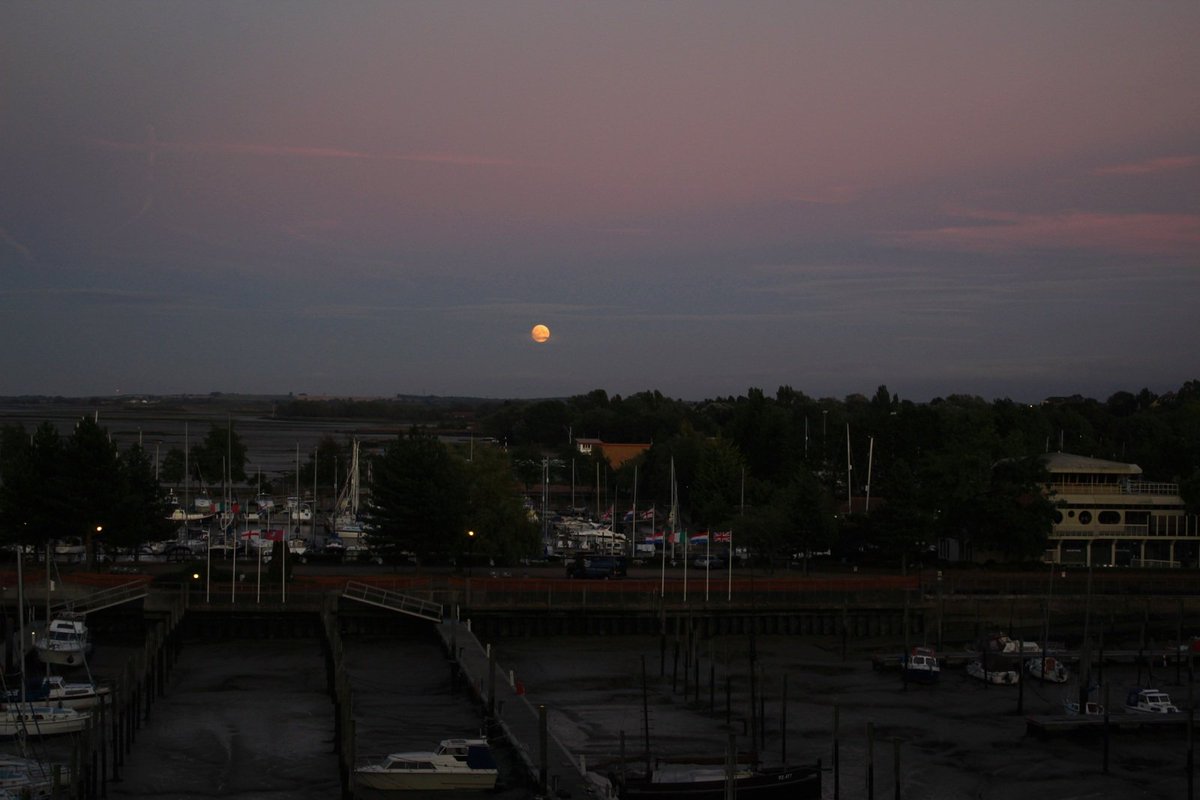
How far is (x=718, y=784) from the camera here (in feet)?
112

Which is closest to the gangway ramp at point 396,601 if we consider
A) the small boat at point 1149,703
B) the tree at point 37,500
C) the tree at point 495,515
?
the tree at point 495,515

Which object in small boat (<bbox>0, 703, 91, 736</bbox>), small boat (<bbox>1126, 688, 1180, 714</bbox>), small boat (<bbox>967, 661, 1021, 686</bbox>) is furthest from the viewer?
small boat (<bbox>967, 661, 1021, 686</bbox>)

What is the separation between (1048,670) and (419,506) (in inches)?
1194

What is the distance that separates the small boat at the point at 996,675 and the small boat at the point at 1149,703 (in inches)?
255

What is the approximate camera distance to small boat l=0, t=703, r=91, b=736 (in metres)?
39.2

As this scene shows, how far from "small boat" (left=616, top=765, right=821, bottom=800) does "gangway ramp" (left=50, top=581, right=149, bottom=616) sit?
30.8 meters

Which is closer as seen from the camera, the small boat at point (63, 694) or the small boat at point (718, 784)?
the small boat at point (718, 784)

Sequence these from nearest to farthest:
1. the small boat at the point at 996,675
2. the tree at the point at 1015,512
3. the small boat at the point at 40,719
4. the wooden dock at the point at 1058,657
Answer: the small boat at the point at 40,719
the small boat at the point at 996,675
the wooden dock at the point at 1058,657
the tree at the point at 1015,512

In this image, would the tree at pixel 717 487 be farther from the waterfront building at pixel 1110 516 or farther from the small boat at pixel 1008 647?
the small boat at pixel 1008 647

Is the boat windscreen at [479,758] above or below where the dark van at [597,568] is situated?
below

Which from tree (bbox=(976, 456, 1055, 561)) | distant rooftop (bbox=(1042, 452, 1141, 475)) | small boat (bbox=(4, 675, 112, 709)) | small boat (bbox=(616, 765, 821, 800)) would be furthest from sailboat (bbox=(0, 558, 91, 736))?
distant rooftop (bbox=(1042, 452, 1141, 475))

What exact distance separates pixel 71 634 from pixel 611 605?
21511 millimetres

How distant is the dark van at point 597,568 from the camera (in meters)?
70.7

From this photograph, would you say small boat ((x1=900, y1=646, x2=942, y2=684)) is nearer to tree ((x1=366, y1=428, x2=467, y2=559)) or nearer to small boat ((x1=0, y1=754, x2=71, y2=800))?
tree ((x1=366, y1=428, x2=467, y2=559))
